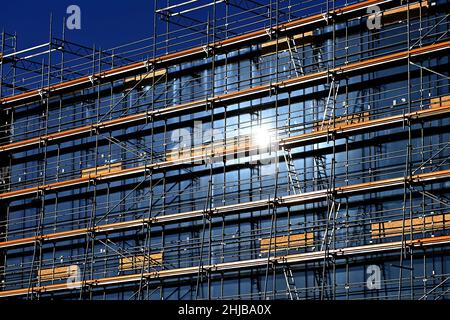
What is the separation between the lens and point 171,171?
47.4m

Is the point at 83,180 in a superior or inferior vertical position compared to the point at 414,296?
superior

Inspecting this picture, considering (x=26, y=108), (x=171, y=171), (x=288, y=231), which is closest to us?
(x=288, y=231)

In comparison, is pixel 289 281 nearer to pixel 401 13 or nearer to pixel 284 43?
pixel 284 43

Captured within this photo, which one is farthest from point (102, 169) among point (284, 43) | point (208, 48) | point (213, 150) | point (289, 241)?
point (289, 241)

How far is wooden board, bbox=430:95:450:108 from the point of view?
40.5 m

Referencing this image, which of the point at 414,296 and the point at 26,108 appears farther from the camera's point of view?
the point at 26,108

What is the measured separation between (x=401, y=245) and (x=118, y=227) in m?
13.3

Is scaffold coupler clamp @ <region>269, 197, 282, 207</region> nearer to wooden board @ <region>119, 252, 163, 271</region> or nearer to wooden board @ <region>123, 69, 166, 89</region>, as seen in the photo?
wooden board @ <region>119, 252, 163, 271</region>

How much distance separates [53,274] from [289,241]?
1243 centimetres

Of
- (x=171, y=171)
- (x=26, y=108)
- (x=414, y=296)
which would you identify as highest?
(x=26, y=108)

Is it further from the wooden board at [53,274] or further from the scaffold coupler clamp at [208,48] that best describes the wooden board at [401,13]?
the wooden board at [53,274]

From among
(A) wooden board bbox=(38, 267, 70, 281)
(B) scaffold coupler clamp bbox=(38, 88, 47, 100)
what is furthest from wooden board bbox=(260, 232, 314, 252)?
(B) scaffold coupler clamp bbox=(38, 88, 47, 100)
